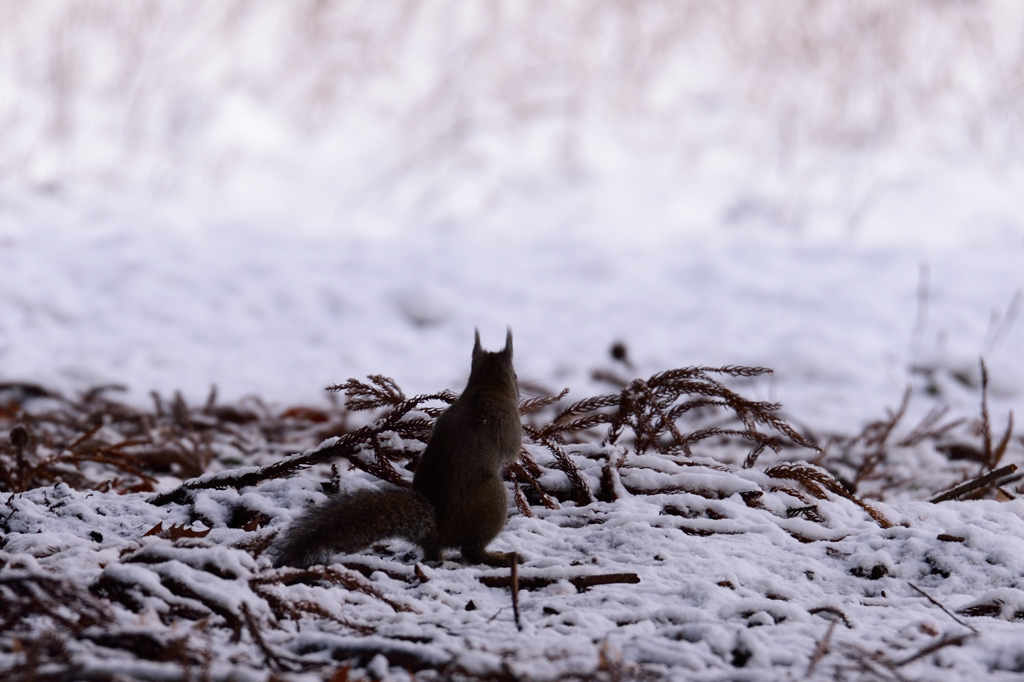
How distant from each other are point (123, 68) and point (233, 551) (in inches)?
348

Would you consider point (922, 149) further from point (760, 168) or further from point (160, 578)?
point (160, 578)

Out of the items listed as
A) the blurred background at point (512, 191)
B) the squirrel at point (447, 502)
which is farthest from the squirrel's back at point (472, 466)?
the blurred background at point (512, 191)

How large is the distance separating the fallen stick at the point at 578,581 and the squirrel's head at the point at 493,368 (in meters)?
0.64

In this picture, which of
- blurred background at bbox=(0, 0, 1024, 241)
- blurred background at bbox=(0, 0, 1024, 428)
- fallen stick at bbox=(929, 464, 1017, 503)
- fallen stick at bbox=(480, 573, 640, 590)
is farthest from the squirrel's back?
blurred background at bbox=(0, 0, 1024, 241)

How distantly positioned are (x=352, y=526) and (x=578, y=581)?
0.45 metres

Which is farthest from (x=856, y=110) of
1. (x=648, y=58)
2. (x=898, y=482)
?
(x=898, y=482)

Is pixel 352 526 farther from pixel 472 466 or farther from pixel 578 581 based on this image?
pixel 578 581

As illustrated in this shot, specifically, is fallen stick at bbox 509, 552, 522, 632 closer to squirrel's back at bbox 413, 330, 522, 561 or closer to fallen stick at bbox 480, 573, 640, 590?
fallen stick at bbox 480, 573, 640, 590

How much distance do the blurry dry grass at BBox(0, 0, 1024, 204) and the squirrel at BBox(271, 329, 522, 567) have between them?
684cm

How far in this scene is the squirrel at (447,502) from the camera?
1729 millimetres

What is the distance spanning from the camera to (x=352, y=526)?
1752 mm

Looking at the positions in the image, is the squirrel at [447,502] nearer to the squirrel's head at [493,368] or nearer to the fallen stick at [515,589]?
the squirrel's head at [493,368]

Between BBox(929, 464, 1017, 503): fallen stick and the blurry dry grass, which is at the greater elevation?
the blurry dry grass

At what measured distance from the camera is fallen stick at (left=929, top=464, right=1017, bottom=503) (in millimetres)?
2109
